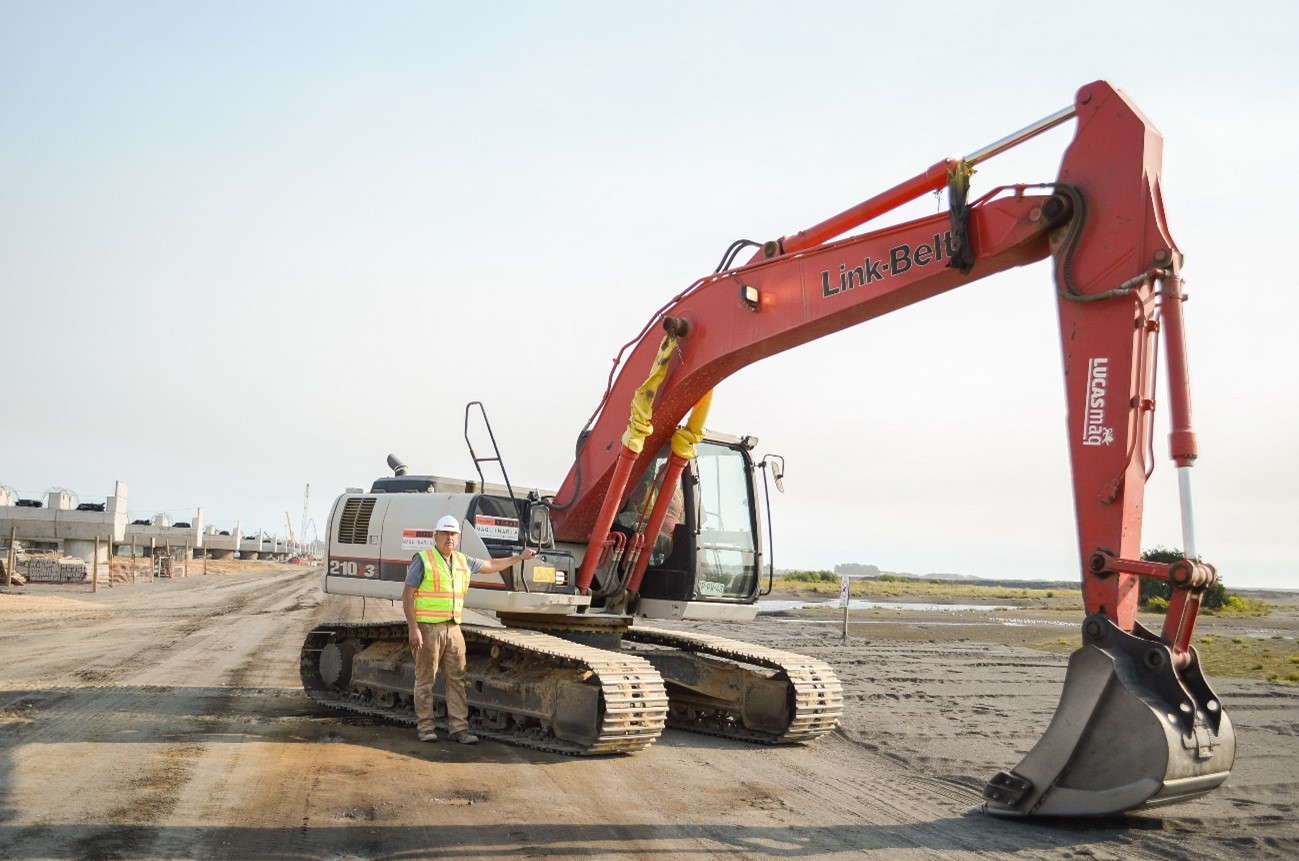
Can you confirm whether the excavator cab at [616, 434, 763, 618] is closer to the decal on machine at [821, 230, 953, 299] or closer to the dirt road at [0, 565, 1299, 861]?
the dirt road at [0, 565, 1299, 861]

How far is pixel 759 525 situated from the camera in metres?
10.8

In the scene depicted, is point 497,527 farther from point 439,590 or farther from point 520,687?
point 520,687

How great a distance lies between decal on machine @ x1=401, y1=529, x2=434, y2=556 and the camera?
32.6ft

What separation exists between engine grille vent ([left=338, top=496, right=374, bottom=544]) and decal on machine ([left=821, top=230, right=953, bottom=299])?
5.29 m

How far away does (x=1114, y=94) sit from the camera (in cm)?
651

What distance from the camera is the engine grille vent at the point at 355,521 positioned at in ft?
35.1

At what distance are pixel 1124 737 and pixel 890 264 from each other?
3.40m

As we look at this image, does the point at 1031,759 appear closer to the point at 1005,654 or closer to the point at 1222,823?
the point at 1222,823

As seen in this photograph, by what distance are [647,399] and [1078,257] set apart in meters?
3.93

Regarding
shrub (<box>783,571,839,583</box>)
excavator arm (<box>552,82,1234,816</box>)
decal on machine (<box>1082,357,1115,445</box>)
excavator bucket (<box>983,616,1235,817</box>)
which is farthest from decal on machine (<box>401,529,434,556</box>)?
shrub (<box>783,571,839,583</box>)

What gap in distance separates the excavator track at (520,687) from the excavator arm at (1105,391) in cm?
302

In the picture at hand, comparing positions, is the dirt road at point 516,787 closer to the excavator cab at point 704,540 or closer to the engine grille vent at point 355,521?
the excavator cab at point 704,540

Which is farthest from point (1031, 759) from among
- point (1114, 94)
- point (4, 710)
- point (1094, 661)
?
point (4, 710)

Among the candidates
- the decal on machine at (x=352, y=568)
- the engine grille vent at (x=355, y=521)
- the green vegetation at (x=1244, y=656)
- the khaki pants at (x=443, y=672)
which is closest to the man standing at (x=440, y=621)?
the khaki pants at (x=443, y=672)
